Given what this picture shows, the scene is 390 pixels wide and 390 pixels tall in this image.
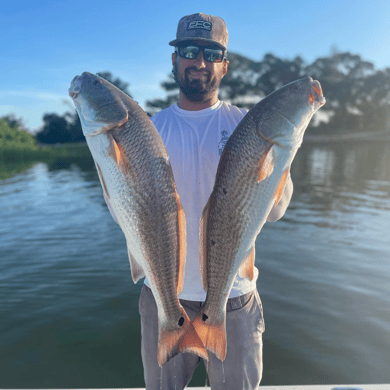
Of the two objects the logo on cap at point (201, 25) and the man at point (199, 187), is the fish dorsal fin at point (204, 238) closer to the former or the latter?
the man at point (199, 187)

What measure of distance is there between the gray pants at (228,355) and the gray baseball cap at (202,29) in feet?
7.41

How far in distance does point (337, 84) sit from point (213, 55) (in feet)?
→ 304

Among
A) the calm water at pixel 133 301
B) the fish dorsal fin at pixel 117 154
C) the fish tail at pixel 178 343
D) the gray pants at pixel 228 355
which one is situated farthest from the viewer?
the calm water at pixel 133 301

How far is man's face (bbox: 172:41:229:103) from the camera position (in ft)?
9.62

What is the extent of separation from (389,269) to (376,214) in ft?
23.1

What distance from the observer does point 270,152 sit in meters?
2.24

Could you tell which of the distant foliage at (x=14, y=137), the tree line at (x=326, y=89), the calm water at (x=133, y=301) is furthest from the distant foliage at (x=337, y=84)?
the calm water at (x=133, y=301)

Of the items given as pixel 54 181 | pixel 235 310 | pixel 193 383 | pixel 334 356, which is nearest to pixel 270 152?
pixel 235 310

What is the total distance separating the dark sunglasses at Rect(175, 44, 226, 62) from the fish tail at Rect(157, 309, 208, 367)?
217 cm

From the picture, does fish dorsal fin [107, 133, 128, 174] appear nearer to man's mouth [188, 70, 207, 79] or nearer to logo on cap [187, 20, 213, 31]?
man's mouth [188, 70, 207, 79]

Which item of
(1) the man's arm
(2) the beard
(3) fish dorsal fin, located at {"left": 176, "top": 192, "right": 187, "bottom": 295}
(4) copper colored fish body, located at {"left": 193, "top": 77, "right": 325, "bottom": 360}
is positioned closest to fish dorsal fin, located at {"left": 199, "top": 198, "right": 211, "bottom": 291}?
(4) copper colored fish body, located at {"left": 193, "top": 77, "right": 325, "bottom": 360}

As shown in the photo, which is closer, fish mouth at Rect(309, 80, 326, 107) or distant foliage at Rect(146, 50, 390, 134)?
fish mouth at Rect(309, 80, 326, 107)

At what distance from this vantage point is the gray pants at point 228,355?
280 centimetres

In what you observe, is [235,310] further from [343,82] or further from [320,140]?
[343,82]
